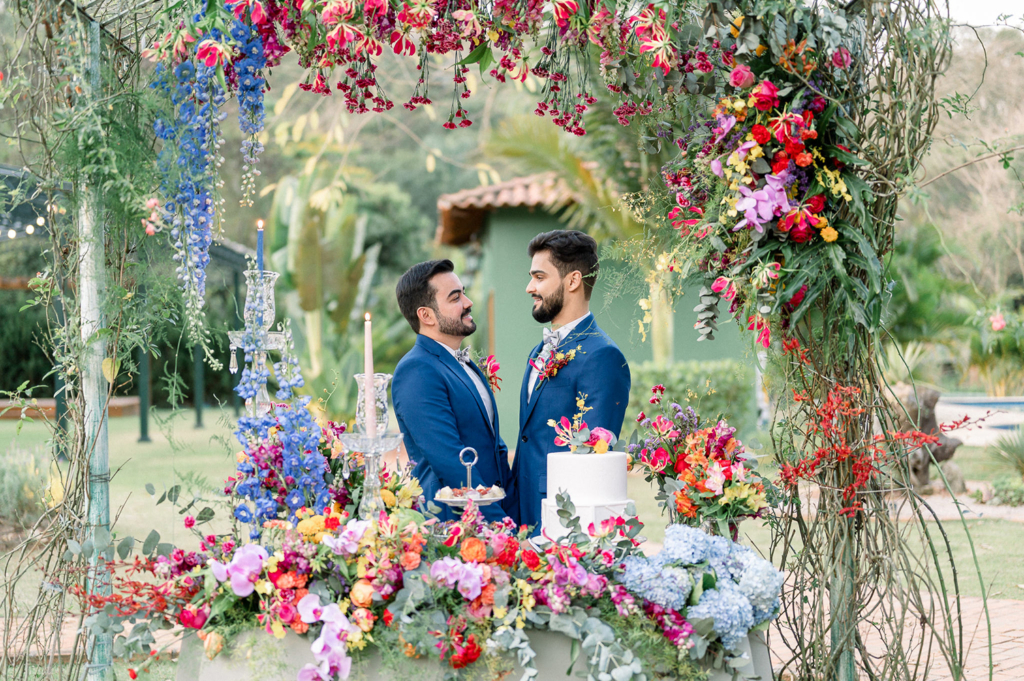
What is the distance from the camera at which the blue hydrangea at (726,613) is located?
2.41 m

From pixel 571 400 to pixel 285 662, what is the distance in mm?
1453

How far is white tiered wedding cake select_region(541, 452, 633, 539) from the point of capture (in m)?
2.79

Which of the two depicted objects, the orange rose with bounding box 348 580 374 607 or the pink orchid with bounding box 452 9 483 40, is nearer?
the orange rose with bounding box 348 580 374 607

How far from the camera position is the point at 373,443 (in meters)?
2.43

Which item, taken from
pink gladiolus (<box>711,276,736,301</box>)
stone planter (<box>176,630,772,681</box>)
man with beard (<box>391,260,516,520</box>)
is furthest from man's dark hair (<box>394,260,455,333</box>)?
stone planter (<box>176,630,772,681</box>)

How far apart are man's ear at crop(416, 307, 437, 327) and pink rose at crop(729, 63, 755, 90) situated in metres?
1.44

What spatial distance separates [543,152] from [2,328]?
10885mm

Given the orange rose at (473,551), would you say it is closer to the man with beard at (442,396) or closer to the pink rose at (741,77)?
the man with beard at (442,396)

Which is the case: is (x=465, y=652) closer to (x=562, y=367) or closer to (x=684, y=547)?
(x=684, y=547)

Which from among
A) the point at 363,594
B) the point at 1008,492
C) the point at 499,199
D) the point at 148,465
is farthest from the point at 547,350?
the point at 148,465

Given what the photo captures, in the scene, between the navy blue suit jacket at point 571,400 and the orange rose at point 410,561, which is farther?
the navy blue suit jacket at point 571,400

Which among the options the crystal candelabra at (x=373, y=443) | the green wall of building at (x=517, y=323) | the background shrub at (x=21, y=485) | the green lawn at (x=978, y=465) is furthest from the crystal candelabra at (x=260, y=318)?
the green lawn at (x=978, y=465)

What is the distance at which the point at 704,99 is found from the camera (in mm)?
3066

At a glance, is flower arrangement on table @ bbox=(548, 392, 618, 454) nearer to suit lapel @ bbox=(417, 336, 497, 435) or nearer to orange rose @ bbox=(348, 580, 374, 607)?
suit lapel @ bbox=(417, 336, 497, 435)
